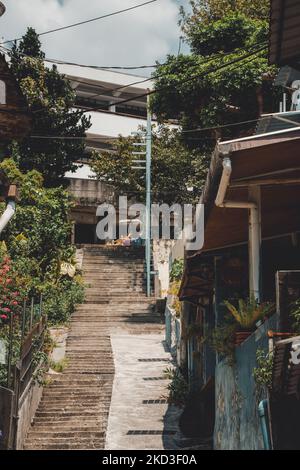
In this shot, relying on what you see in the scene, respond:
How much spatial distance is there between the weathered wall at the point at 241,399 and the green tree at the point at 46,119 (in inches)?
752

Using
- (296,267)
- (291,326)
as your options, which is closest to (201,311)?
(296,267)

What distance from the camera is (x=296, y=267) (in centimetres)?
980

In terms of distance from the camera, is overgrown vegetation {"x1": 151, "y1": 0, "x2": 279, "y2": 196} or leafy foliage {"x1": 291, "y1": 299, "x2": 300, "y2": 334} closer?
leafy foliage {"x1": 291, "y1": 299, "x2": 300, "y2": 334}

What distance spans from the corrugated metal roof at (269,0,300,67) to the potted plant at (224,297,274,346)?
3.98 metres

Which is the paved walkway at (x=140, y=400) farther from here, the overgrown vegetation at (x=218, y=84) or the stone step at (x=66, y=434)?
the overgrown vegetation at (x=218, y=84)

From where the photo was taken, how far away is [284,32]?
9578mm

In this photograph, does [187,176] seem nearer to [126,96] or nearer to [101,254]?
[101,254]

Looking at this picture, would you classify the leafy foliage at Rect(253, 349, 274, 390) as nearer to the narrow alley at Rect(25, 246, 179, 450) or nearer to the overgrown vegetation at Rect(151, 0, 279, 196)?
the narrow alley at Rect(25, 246, 179, 450)

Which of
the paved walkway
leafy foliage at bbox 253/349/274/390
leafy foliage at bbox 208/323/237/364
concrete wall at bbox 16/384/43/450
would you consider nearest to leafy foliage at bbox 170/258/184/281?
the paved walkway

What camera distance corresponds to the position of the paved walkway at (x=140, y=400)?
12.8 metres

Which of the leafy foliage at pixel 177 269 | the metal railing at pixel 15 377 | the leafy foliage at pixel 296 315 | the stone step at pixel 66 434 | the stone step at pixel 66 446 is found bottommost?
the stone step at pixel 66 446

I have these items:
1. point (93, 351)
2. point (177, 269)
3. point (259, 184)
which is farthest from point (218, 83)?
point (259, 184)

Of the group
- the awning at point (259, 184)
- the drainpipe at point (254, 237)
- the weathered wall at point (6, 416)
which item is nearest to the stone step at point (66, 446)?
the weathered wall at point (6, 416)

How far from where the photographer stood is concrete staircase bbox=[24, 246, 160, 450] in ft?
44.3
